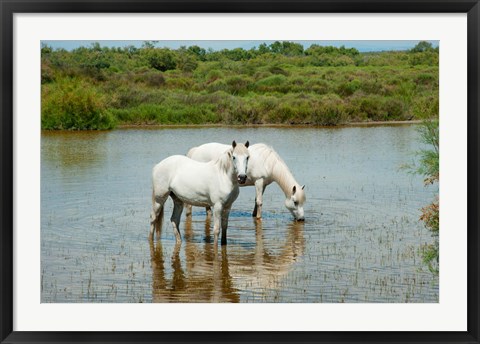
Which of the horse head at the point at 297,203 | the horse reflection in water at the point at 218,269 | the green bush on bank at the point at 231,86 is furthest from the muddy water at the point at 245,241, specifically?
the green bush on bank at the point at 231,86

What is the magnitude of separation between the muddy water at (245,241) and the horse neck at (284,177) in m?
0.58

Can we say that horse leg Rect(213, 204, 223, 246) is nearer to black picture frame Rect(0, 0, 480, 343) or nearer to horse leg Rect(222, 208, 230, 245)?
horse leg Rect(222, 208, 230, 245)

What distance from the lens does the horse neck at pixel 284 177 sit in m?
14.3

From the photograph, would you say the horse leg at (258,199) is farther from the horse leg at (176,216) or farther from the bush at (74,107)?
the bush at (74,107)

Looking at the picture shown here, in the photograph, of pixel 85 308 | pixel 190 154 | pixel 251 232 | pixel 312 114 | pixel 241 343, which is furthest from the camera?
pixel 312 114

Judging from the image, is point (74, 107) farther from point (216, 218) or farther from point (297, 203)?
point (216, 218)

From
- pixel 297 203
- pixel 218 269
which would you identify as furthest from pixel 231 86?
pixel 218 269

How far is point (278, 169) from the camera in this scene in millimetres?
14453

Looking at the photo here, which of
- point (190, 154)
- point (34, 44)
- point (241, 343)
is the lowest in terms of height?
point (241, 343)

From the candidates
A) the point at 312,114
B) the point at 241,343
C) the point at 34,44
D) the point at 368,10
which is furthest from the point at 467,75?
the point at 312,114

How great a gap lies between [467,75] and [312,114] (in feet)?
65.2

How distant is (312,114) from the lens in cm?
2841

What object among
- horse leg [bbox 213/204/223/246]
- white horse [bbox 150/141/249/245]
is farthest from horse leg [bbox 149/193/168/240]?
horse leg [bbox 213/204/223/246]

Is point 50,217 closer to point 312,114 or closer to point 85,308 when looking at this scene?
point 85,308
